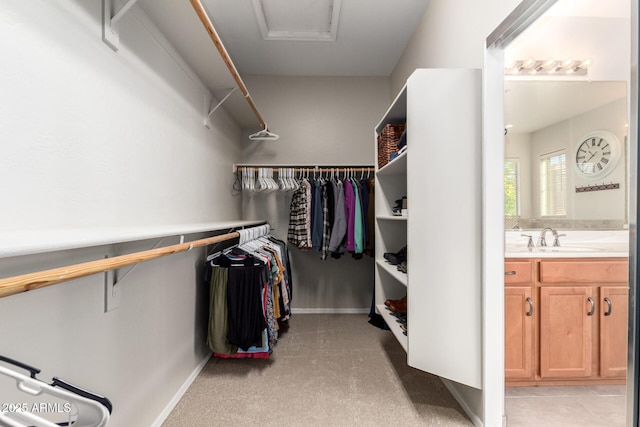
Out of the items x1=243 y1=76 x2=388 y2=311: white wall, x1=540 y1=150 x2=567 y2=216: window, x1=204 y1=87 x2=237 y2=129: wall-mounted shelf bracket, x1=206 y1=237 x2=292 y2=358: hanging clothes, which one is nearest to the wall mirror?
x1=540 y1=150 x2=567 y2=216: window

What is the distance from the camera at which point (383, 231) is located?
2.53 metres

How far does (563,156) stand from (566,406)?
68.0 inches

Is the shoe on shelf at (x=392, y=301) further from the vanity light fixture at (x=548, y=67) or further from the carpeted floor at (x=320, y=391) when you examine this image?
the vanity light fixture at (x=548, y=67)

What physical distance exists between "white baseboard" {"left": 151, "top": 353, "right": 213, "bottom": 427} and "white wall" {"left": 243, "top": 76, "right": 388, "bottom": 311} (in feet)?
4.66

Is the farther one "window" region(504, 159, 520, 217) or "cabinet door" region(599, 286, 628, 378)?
"window" region(504, 159, 520, 217)

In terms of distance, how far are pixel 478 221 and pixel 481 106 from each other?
595 millimetres

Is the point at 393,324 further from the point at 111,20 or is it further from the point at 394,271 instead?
the point at 111,20

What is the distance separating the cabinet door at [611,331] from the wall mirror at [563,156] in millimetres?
575

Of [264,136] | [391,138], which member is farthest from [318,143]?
[391,138]

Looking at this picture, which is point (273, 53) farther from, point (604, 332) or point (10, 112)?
point (604, 332)

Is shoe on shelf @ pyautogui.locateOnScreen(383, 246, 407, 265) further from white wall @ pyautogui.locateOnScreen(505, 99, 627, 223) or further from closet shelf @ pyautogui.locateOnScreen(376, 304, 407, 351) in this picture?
white wall @ pyautogui.locateOnScreen(505, 99, 627, 223)

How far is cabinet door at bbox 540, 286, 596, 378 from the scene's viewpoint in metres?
1.75

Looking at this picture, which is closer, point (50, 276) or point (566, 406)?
point (50, 276)

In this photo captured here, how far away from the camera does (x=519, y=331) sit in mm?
1772
